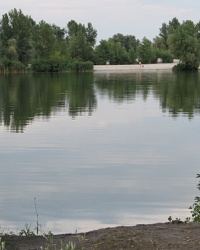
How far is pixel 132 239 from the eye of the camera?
650 cm

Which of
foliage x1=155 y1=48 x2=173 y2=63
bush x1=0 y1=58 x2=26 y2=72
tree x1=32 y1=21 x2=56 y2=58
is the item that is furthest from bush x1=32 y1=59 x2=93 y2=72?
foliage x1=155 y1=48 x2=173 y2=63

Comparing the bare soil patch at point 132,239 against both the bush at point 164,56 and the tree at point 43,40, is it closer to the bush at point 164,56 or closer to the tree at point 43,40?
the tree at point 43,40

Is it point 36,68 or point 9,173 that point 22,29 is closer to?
point 36,68

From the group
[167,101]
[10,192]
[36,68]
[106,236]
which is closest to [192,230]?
[106,236]

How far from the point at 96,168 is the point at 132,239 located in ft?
24.9

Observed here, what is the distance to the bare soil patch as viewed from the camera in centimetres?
630

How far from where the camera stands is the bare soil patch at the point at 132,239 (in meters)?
6.30

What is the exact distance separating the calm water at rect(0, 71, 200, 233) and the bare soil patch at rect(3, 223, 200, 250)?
1880 millimetres

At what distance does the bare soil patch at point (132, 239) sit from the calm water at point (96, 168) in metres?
1.88

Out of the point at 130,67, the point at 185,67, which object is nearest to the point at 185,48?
the point at 185,67

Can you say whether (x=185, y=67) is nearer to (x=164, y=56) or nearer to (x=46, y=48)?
(x=46, y=48)

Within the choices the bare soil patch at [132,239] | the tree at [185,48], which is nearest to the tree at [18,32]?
→ the tree at [185,48]

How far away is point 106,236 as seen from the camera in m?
6.79

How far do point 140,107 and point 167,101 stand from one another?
4016 mm
